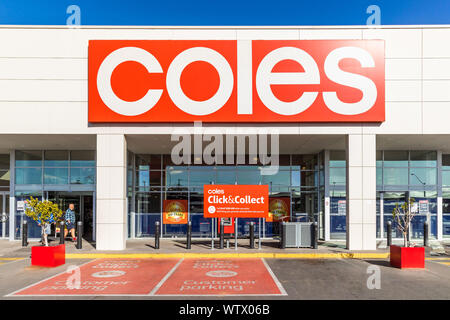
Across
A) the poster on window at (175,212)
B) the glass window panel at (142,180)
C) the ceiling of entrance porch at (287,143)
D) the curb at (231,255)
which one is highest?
the ceiling of entrance porch at (287,143)

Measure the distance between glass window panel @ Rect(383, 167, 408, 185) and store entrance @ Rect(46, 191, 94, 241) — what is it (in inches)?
599

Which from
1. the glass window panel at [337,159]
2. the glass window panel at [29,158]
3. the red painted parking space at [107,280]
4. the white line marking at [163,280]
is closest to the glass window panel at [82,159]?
the glass window panel at [29,158]

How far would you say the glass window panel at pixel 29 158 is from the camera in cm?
1834

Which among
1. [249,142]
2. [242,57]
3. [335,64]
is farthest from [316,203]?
[242,57]

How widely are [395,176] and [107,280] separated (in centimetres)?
1514

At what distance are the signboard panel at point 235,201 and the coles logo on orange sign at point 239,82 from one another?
9.09ft

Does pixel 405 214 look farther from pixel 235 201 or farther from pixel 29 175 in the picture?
pixel 29 175

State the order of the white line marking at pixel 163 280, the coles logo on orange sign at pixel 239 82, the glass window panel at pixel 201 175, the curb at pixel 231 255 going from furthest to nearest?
1. the glass window panel at pixel 201 175
2. the coles logo on orange sign at pixel 239 82
3. the curb at pixel 231 255
4. the white line marking at pixel 163 280

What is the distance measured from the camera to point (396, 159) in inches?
734

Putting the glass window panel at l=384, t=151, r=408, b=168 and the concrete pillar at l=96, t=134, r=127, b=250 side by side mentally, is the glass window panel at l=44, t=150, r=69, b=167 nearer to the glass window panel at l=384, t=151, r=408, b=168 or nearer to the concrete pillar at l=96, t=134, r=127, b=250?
the concrete pillar at l=96, t=134, r=127, b=250

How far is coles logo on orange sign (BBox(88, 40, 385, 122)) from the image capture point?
14.1 m

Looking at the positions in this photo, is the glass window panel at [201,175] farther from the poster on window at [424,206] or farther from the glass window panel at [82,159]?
the poster on window at [424,206]

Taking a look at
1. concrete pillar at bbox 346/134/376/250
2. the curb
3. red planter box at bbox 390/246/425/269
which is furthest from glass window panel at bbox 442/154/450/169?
red planter box at bbox 390/246/425/269

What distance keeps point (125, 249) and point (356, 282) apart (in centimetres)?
894
